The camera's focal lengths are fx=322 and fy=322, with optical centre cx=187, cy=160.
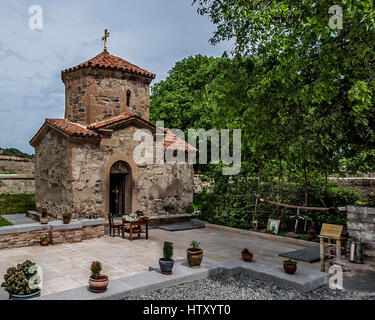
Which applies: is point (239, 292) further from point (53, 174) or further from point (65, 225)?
point (53, 174)

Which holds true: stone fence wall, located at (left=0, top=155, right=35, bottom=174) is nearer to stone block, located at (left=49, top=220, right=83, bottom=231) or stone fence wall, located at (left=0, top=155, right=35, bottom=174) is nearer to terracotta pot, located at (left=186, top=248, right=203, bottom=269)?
stone block, located at (left=49, top=220, right=83, bottom=231)

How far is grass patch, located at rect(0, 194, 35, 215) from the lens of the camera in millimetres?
18205

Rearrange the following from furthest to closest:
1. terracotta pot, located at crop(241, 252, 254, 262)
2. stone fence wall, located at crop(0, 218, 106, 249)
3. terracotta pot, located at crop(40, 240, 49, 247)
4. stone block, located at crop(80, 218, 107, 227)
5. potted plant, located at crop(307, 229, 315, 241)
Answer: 1. stone block, located at crop(80, 218, 107, 227)
2. potted plant, located at crop(307, 229, 315, 241)
3. terracotta pot, located at crop(40, 240, 49, 247)
4. stone fence wall, located at crop(0, 218, 106, 249)
5. terracotta pot, located at crop(241, 252, 254, 262)

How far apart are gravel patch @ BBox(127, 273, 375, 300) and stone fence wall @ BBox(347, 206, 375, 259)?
114 inches

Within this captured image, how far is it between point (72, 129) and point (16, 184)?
1019 cm

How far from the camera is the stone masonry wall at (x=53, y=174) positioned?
44.2ft

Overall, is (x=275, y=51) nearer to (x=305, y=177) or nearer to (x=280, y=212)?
(x=305, y=177)

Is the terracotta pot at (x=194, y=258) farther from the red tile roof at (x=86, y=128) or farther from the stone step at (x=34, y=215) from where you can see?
the stone step at (x=34, y=215)

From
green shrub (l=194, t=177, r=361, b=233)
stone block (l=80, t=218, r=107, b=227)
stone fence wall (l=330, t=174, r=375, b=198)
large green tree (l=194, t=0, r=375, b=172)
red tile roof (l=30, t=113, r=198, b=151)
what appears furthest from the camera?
stone fence wall (l=330, t=174, r=375, b=198)

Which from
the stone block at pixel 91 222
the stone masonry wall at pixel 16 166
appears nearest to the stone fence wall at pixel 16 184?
the stone masonry wall at pixel 16 166

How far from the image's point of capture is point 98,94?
15.2 meters

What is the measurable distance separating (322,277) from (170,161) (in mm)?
10329

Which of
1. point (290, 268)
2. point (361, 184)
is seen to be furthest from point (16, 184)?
point (361, 184)

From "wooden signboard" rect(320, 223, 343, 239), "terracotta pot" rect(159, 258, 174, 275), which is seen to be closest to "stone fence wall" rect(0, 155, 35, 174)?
"terracotta pot" rect(159, 258, 174, 275)
